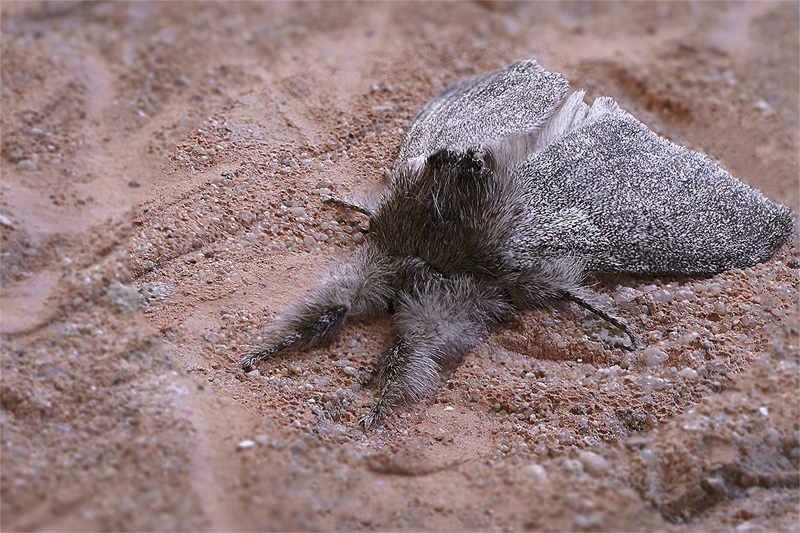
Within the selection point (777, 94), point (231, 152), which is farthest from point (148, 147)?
point (777, 94)

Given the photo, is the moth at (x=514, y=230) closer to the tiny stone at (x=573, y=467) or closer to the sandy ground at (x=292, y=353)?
the sandy ground at (x=292, y=353)

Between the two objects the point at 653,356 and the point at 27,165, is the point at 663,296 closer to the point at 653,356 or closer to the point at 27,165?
the point at 653,356

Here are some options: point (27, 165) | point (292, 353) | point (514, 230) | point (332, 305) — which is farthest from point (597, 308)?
point (27, 165)

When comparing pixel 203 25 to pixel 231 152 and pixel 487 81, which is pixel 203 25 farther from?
pixel 487 81

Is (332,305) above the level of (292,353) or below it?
above

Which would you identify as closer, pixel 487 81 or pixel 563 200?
pixel 563 200

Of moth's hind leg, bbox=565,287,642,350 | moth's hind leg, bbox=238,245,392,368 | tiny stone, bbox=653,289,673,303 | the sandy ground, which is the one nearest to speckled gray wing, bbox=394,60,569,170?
the sandy ground
